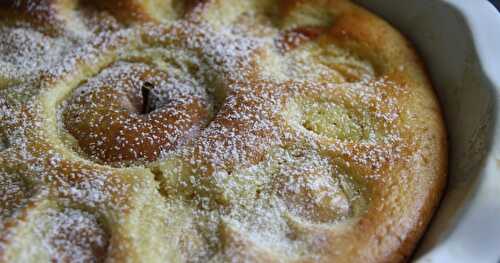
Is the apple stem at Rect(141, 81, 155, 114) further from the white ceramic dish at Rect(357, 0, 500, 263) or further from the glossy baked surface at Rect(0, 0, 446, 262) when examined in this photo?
the white ceramic dish at Rect(357, 0, 500, 263)

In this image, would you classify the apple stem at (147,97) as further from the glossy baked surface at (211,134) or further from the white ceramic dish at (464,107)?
the white ceramic dish at (464,107)

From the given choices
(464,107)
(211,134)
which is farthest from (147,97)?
(464,107)

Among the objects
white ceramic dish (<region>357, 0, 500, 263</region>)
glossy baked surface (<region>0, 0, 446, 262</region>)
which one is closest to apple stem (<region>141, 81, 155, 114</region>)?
glossy baked surface (<region>0, 0, 446, 262</region>)

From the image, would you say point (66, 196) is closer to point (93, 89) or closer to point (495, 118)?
point (93, 89)

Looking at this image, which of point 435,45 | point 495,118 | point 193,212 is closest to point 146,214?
point 193,212

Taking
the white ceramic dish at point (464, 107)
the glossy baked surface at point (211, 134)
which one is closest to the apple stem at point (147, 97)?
the glossy baked surface at point (211, 134)

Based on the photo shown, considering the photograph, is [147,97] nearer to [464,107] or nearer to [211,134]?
[211,134]
